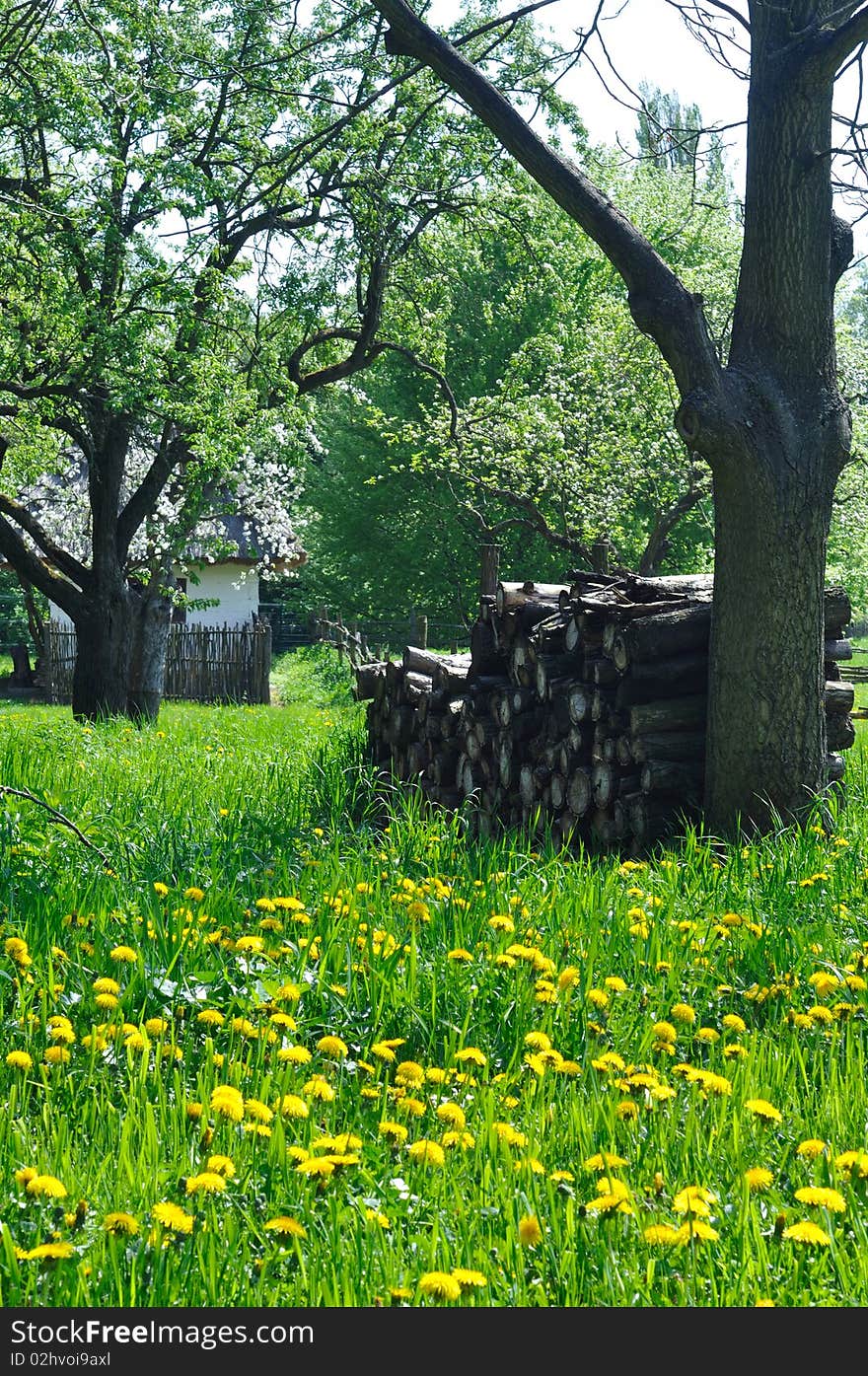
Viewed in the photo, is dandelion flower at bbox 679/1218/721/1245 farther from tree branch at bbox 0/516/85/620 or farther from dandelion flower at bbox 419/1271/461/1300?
tree branch at bbox 0/516/85/620

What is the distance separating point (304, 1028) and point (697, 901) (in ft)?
6.53

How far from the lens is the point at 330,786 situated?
8.31 meters

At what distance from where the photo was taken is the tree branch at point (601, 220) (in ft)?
21.6

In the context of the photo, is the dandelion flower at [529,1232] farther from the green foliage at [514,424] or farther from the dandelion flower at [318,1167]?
the green foliage at [514,424]

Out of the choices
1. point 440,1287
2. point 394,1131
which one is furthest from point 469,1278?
point 394,1131

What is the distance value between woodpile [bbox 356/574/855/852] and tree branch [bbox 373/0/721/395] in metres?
1.27

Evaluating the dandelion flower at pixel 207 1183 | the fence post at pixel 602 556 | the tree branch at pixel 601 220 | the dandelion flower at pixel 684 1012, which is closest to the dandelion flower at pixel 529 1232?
the dandelion flower at pixel 207 1183

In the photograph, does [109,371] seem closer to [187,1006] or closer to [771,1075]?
[187,1006]

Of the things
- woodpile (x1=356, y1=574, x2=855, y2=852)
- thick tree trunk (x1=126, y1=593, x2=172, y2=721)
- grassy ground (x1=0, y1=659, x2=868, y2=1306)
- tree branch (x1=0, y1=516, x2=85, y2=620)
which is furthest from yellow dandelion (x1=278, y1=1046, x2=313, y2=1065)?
thick tree trunk (x1=126, y1=593, x2=172, y2=721)

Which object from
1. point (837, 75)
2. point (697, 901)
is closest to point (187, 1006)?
point (697, 901)

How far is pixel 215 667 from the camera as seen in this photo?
25062 millimetres

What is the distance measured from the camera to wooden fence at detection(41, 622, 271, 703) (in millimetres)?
24797

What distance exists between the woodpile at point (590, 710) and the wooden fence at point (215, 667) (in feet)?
54.6

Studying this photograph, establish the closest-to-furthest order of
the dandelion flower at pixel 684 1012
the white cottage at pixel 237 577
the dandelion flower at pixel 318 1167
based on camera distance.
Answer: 1. the dandelion flower at pixel 318 1167
2. the dandelion flower at pixel 684 1012
3. the white cottage at pixel 237 577
